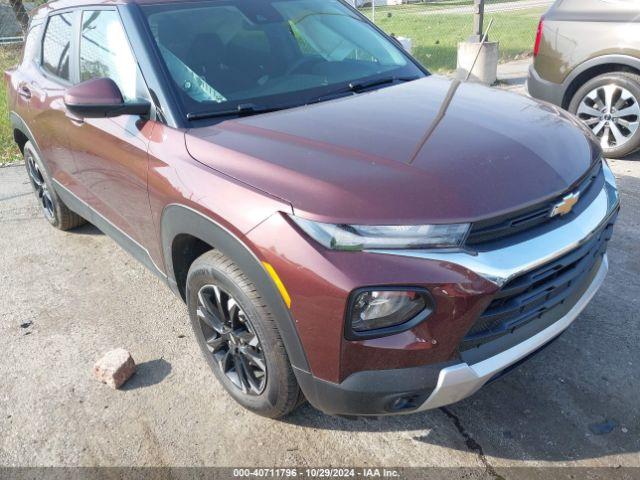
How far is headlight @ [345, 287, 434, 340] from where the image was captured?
1.74 metres

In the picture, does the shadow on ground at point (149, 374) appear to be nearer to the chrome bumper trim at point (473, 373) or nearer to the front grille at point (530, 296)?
the chrome bumper trim at point (473, 373)

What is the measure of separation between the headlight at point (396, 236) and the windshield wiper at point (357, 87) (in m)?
1.11

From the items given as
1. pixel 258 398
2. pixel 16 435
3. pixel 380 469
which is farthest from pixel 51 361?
pixel 380 469

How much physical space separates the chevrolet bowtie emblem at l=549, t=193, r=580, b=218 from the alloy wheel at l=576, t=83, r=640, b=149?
137 inches

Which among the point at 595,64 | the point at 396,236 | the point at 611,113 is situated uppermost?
the point at 396,236

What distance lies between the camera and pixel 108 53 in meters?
2.88

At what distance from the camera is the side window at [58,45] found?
3.47 meters

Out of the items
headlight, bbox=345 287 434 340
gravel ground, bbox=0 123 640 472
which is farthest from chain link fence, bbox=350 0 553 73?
headlight, bbox=345 287 434 340

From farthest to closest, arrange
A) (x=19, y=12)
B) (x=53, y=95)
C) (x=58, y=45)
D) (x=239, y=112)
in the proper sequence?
(x=19, y=12) → (x=58, y=45) → (x=53, y=95) → (x=239, y=112)

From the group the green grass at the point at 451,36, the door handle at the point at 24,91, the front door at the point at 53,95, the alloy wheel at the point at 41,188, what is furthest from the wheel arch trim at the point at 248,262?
the green grass at the point at 451,36

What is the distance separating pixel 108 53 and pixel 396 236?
6.56ft

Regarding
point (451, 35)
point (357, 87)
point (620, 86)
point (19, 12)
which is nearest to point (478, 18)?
point (620, 86)

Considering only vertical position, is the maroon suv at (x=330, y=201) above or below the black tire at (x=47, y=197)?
above

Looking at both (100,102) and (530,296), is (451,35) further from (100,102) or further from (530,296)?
(530,296)
